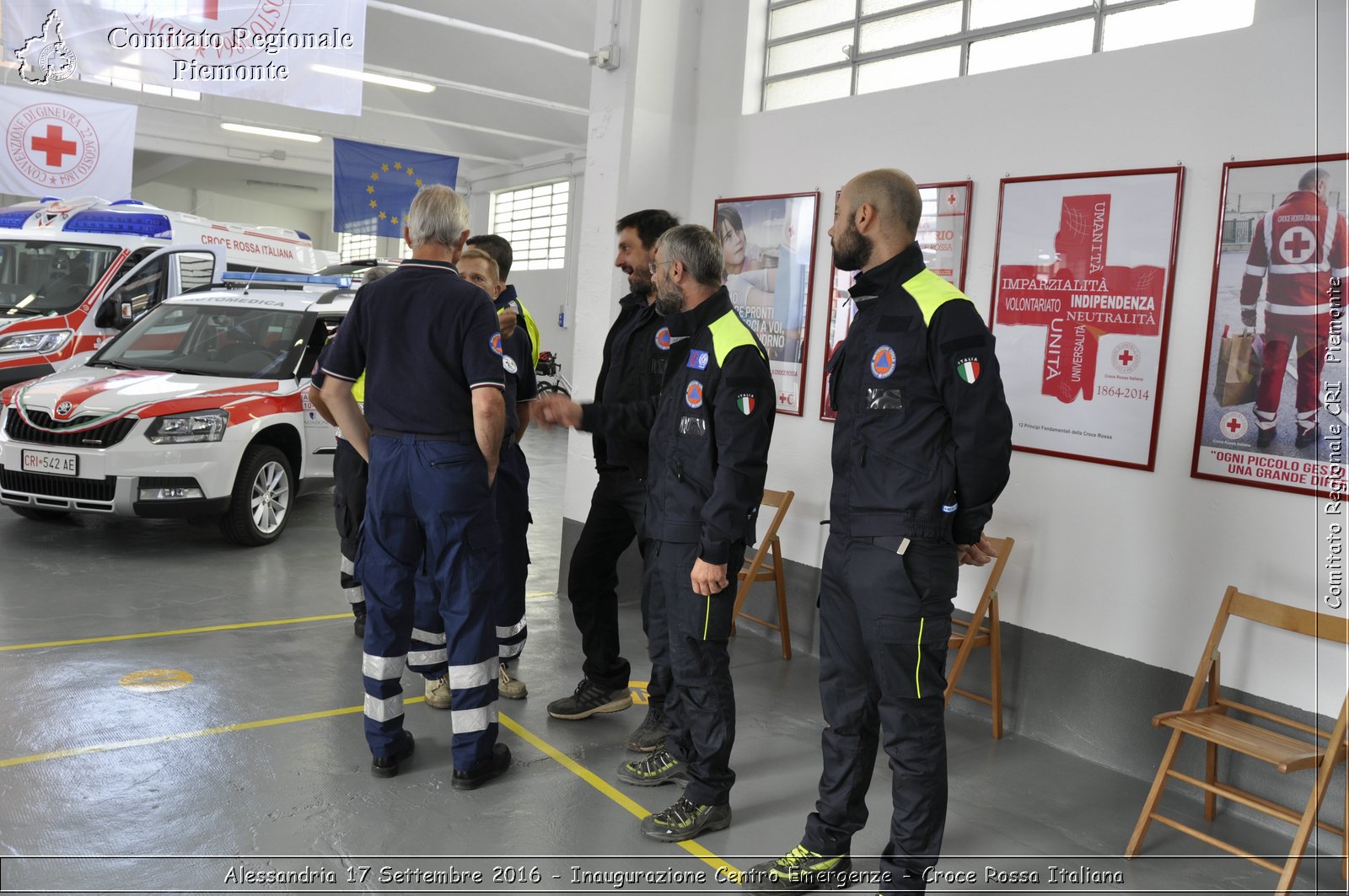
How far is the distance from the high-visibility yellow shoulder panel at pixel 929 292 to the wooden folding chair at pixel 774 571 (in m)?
2.51

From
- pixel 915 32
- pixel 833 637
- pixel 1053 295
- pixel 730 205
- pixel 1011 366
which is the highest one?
pixel 915 32

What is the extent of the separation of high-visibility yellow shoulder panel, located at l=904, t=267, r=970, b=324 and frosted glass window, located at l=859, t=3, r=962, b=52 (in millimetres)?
2517

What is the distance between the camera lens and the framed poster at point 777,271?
210 inches

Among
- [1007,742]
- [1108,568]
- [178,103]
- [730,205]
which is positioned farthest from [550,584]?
[178,103]

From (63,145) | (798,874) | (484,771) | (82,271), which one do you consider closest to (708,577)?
(798,874)

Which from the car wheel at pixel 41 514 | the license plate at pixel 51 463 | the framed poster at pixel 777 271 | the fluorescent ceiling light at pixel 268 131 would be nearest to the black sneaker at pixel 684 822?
the framed poster at pixel 777 271

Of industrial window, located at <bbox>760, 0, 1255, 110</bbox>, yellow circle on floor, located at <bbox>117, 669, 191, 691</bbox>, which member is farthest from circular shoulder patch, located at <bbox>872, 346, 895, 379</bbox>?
yellow circle on floor, located at <bbox>117, 669, 191, 691</bbox>

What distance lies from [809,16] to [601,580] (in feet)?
11.1

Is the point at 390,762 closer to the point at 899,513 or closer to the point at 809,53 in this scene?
the point at 899,513

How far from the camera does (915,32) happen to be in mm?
4918

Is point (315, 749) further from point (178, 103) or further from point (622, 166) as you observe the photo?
point (178, 103)

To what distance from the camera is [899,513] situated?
8.87 feet

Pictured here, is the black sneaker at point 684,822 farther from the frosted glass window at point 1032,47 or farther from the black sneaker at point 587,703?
the frosted glass window at point 1032,47

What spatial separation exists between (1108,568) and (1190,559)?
334 millimetres
